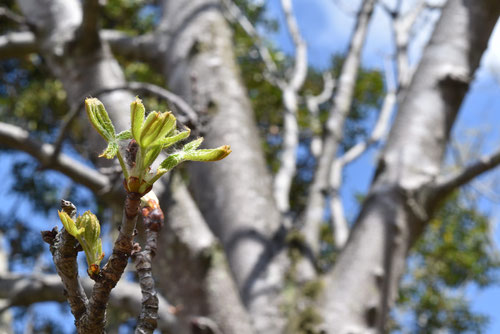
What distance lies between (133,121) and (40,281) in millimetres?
1381

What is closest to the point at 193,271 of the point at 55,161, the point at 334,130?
the point at 55,161

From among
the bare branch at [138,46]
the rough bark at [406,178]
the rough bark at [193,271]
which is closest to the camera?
the rough bark at [193,271]

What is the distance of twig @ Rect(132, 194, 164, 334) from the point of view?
12.9 inches

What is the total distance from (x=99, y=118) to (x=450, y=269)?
705cm

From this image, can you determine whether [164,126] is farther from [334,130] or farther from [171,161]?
[334,130]

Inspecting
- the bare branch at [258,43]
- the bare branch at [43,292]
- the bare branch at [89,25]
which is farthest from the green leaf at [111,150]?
the bare branch at [258,43]

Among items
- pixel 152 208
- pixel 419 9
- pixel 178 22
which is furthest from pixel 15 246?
pixel 152 208

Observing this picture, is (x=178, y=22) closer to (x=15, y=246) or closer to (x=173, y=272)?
(x=173, y=272)

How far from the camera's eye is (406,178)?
1501 millimetres

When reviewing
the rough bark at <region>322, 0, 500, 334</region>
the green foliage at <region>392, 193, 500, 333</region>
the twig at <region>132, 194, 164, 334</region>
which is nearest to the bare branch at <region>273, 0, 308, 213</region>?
the rough bark at <region>322, 0, 500, 334</region>

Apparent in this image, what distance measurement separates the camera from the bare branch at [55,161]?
1.45 m

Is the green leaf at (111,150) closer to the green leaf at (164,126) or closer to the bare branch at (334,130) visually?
the green leaf at (164,126)

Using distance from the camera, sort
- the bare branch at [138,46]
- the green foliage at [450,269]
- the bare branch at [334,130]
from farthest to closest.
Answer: the green foliage at [450,269]
the bare branch at [138,46]
the bare branch at [334,130]

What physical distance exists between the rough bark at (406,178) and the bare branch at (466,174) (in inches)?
1.1
